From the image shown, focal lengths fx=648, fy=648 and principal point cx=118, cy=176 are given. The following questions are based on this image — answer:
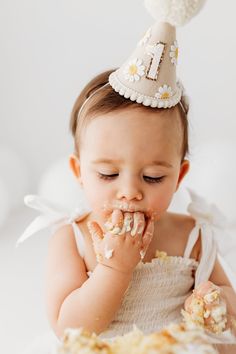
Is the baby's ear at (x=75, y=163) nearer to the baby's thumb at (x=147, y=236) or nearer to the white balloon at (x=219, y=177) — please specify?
the baby's thumb at (x=147, y=236)

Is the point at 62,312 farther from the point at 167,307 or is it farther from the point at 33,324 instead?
the point at 33,324

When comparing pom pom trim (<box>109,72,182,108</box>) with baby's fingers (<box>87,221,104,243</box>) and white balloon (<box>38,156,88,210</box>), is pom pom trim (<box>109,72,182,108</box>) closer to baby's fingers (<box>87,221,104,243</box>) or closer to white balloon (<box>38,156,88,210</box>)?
baby's fingers (<box>87,221,104,243</box>)

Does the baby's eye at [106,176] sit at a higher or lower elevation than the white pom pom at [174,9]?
lower

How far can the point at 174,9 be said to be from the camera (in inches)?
45.1

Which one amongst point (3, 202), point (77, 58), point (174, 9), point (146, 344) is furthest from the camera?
point (77, 58)

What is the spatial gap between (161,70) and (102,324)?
0.49m

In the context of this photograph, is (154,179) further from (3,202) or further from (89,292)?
(3,202)

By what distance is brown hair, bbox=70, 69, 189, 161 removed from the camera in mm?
1226

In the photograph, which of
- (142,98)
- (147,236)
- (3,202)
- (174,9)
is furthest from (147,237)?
(3,202)

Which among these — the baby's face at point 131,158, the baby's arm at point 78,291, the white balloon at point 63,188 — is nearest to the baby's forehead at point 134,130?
the baby's face at point 131,158

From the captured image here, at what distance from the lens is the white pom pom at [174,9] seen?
1.14 m

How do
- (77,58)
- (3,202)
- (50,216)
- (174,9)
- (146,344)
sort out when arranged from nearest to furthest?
(146,344) → (174,9) → (50,216) → (3,202) → (77,58)

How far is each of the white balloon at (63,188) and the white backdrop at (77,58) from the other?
31 cm

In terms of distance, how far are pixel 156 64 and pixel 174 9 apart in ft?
0.34
